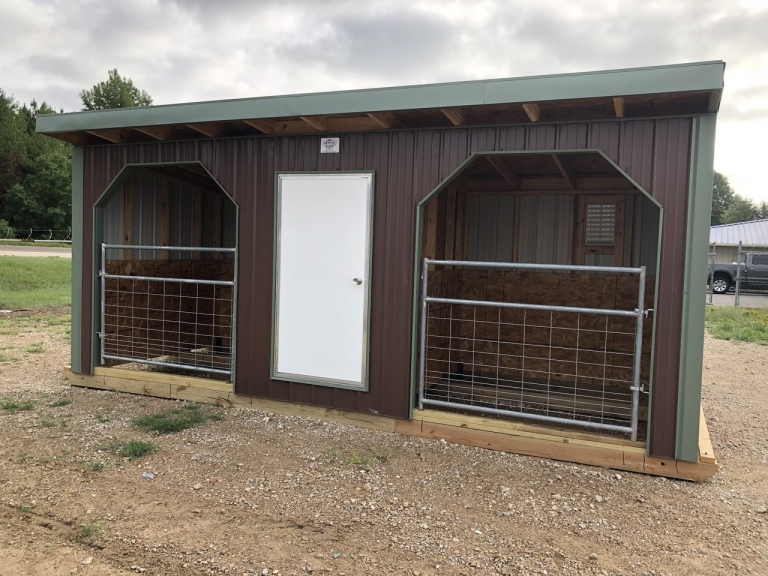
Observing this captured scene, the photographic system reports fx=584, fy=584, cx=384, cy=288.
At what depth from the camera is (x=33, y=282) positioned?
48.6 ft

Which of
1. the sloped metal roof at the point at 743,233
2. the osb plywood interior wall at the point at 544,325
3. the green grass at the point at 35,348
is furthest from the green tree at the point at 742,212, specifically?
the green grass at the point at 35,348

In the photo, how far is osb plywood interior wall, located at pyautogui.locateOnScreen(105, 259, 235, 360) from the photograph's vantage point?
616 cm

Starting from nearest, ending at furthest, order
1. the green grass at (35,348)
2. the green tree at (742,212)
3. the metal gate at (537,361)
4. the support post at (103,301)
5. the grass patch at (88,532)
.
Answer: the grass patch at (88,532) → the metal gate at (537,361) → the support post at (103,301) → the green grass at (35,348) → the green tree at (742,212)

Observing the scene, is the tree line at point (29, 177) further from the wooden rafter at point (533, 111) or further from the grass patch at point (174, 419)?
the wooden rafter at point (533, 111)

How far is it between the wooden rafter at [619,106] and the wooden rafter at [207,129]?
326 centimetres

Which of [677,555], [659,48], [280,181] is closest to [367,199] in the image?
[280,181]

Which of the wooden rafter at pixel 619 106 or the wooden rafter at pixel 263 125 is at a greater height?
the wooden rafter at pixel 263 125

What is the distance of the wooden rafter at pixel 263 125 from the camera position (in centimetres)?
486

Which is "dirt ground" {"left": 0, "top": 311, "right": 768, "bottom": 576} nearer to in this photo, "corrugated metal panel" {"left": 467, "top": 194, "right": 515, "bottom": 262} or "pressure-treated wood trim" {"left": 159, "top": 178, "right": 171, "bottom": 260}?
"pressure-treated wood trim" {"left": 159, "top": 178, "right": 171, "bottom": 260}

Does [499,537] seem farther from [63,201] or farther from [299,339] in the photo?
[63,201]

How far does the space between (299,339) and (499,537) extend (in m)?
2.56

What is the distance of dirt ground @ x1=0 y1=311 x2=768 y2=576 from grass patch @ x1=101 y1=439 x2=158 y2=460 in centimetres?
8

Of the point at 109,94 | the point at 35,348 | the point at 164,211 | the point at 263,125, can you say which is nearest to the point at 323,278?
the point at 263,125

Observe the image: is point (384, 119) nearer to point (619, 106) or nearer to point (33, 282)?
point (619, 106)
